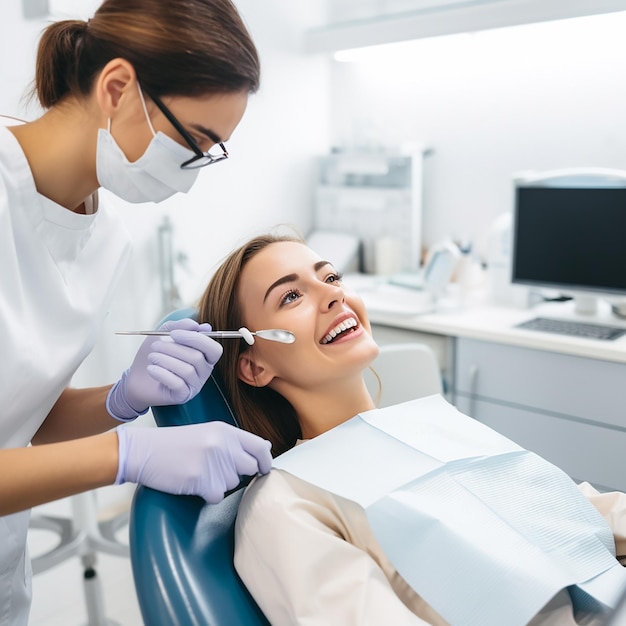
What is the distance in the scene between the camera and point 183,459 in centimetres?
96

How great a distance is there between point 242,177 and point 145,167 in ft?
5.89

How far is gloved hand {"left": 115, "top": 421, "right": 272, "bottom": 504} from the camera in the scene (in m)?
0.94

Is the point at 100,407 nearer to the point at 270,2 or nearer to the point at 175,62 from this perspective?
the point at 175,62

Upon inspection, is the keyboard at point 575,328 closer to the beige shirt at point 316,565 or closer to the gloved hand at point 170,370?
the beige shirt at point 316,565

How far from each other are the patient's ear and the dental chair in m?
0.17

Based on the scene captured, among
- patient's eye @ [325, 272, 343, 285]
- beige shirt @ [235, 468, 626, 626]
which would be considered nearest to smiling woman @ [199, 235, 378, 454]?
patient's eye @ [325, 272, 343, 285]

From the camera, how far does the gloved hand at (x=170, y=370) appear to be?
107cm

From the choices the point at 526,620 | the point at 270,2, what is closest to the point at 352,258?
the point at 270,2

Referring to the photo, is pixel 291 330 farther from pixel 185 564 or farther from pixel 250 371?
pixel 185 564

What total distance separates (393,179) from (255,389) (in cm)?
178

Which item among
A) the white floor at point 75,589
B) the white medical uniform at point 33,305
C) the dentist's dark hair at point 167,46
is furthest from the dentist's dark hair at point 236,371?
the white floor at point 75,589

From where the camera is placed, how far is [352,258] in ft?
10.0

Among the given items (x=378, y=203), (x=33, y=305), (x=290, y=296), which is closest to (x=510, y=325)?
(x=378, y=203)

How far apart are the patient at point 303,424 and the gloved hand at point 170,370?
Result: 0.15 m
